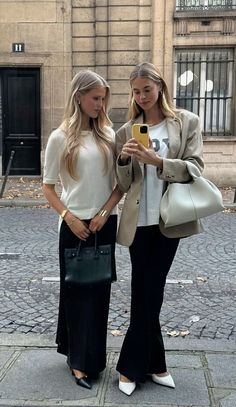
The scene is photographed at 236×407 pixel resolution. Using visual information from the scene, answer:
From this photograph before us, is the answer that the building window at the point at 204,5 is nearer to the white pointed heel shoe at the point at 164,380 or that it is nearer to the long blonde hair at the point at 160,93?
the long blonde hair at the point at 160,93

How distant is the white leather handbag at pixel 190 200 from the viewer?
2820 millimetres

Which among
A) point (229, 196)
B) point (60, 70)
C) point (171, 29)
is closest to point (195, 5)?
point (171, 29)

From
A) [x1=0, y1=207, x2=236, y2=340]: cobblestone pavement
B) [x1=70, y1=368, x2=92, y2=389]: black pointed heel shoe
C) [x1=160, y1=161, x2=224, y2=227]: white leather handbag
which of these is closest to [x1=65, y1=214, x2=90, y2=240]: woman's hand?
[x1=160, y1=161, x2=224, y2=227]: white leather handbag

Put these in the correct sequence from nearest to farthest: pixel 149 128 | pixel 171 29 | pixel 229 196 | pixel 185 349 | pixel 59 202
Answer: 1. pixel 149 128
2. pixel 59 202
3. pixel 185 349
4. pixel 229 196
5. pixel 171 29

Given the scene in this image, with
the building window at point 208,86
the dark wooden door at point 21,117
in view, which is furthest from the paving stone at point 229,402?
the dark wooden door at point 21,117

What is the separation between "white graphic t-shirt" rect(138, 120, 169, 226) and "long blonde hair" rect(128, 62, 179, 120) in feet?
0.25

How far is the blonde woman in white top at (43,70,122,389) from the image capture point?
3074mm

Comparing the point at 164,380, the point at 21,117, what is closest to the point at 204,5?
the point at 21,117

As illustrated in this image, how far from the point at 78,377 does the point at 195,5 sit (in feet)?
39.5

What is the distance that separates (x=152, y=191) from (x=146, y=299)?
642 millimetres

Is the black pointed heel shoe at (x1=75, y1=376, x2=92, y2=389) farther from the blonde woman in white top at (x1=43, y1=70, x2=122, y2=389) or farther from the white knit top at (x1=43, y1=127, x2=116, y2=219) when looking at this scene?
the white knit top at (x1=43, y1=127, x2=116, y2=219)

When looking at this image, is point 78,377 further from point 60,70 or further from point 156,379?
point 60,70

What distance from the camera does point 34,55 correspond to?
13.7 metres

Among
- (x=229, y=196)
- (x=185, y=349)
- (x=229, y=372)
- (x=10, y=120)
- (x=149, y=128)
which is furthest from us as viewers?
(x=10, y=120)
